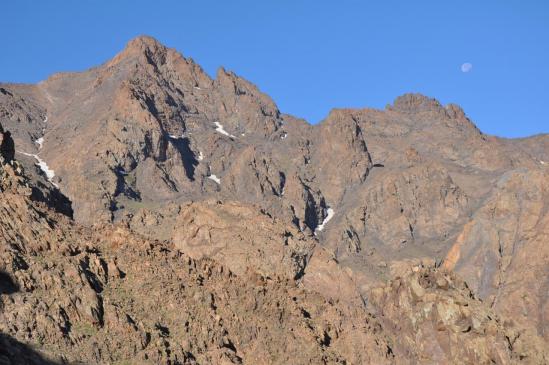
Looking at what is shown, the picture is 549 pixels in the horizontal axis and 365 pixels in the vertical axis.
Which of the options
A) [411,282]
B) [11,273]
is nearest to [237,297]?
[11,273]

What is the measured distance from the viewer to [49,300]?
65000mm

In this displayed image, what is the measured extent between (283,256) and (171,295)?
106593 mm

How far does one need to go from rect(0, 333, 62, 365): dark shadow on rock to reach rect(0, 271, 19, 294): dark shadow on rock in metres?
5.66

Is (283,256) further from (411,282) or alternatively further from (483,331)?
(483,331)

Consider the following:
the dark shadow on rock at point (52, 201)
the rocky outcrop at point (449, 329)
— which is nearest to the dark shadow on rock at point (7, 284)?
the dark shadow on rock at point (52, 201)

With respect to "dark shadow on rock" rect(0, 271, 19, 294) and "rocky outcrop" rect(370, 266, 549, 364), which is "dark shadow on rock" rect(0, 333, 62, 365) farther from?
"rocky outcrop" rect(370, 266, 549, 364)

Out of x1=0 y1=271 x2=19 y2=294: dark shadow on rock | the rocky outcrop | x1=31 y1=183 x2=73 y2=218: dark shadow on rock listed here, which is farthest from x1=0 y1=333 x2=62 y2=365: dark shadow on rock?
the rocky outcrop

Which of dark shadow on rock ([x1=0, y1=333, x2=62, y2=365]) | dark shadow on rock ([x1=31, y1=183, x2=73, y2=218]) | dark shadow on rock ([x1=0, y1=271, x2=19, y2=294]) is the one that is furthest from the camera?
dark shadow on rock ([x1=31, y1=183, x2=73, y2=218])

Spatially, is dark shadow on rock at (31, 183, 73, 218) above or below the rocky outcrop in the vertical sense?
below

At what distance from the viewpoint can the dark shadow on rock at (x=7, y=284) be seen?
209 feet

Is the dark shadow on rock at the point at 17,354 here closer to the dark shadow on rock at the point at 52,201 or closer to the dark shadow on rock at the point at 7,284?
the dark shadow on rock at the point at 7,284

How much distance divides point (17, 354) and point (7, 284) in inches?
415

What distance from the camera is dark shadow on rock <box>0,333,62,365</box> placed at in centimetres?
5345

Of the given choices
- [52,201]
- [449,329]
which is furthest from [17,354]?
[449,329]
